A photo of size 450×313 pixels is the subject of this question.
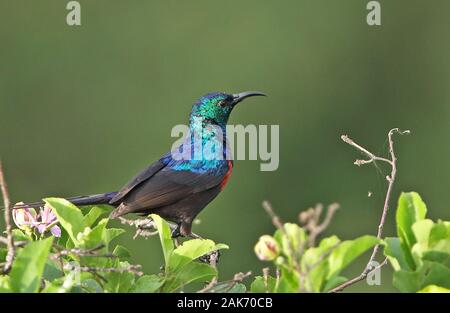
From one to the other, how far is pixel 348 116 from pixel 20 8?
4.48m

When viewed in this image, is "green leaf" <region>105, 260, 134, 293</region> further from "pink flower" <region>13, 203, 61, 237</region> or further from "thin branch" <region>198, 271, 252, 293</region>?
"pink flower" <region>13, 203, 61, 237</region>

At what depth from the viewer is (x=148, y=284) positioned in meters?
2.14

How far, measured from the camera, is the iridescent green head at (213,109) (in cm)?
480

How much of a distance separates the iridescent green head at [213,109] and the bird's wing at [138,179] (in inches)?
17.0

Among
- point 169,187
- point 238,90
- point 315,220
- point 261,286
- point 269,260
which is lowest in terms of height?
point 238,90

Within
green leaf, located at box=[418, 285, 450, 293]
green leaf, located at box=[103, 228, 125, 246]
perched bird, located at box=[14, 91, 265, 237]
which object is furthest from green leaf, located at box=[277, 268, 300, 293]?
perched bird, located at box=[14, 91, 265, 237]

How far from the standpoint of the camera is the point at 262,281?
220cm

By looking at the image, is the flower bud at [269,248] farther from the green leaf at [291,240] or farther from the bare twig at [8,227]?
the bare twig at [8,227]

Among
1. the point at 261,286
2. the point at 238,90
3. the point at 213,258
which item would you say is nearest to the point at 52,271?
the point at 261,286

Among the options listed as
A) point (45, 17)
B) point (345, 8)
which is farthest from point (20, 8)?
point (345, 8)

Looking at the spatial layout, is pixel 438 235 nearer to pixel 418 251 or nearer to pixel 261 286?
pixel 418 251

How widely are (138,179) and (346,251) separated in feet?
7.73

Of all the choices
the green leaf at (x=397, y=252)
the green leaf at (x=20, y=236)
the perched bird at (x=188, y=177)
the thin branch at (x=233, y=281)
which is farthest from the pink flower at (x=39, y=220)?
the perched bird at (x=188, y=177)
